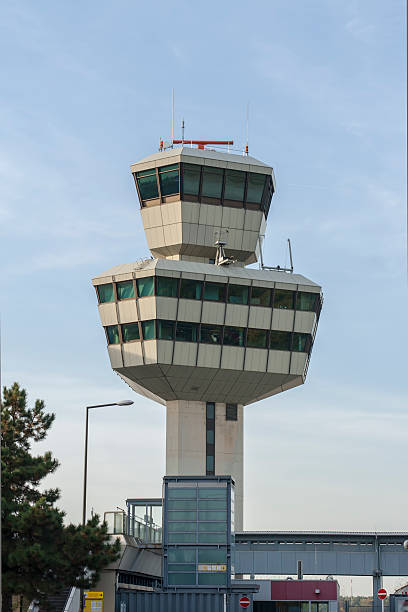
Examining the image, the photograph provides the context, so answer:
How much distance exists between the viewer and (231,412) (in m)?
76.2

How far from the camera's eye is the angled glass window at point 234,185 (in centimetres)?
7382

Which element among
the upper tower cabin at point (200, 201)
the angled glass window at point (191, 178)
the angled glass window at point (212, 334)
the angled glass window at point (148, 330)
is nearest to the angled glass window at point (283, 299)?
the angled glass window at point (212, 334)

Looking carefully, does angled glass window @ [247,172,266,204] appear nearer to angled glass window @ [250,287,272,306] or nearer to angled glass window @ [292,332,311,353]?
angled glass window @ [250,287,272,306]

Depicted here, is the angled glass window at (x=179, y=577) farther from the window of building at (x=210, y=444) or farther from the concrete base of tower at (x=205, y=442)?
the window of building at (x=210, y=444)

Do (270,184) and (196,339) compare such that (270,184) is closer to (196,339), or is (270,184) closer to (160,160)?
(160,160)

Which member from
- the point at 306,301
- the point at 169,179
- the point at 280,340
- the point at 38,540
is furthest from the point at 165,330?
the point at 38,540

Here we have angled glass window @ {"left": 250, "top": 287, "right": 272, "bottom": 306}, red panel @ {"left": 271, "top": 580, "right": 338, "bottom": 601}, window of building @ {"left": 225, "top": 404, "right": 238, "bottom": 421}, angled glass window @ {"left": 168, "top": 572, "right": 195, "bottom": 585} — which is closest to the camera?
angled glass window @ {"left": 168, "top": 572, "right": 195, "bottom": 585}

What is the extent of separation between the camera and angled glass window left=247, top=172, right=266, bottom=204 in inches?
2933

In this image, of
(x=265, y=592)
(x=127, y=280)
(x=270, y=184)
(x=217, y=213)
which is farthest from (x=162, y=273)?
(x=265, y=592)

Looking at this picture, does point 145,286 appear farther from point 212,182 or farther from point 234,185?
point 234,185

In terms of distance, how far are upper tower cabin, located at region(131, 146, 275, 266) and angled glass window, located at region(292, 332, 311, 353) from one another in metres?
7.68

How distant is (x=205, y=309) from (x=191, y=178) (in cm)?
1019

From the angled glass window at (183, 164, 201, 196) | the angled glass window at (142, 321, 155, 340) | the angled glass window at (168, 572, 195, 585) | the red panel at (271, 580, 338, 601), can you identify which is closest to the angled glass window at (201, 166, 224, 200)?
the angled glass window at (183, 164, 201, 196)

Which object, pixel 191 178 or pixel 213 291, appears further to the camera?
pixel 191 178
